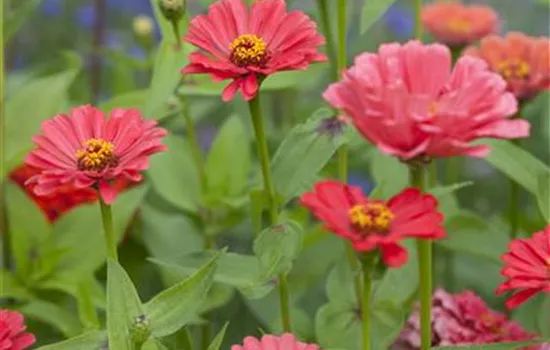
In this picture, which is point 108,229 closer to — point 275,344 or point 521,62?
point 275,344

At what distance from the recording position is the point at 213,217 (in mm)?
886

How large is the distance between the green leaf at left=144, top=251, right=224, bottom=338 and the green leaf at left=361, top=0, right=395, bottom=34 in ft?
0.65

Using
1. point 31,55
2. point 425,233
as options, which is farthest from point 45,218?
point 31,55

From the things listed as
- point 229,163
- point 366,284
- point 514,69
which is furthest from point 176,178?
point 366,284

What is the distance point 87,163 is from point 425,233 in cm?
18

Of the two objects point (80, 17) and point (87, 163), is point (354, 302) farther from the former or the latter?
point (80, 17)

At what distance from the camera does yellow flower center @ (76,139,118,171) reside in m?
0.59

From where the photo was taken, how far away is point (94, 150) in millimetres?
593

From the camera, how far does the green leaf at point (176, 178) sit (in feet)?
2.91

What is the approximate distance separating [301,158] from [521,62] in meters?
0.26

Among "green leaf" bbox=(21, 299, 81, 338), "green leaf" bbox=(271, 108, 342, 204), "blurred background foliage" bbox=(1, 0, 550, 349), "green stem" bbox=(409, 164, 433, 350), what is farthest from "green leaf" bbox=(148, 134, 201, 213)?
"green stem" bbox=(409, 164, 433, 350)

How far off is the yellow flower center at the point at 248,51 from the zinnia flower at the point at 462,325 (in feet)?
0.74

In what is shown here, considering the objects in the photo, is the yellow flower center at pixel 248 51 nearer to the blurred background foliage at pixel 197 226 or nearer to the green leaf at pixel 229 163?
the blurred background foliage at pixel 197 226

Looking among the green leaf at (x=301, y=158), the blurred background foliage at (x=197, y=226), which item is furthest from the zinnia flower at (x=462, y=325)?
the green leaf at (x=301, y=158)
